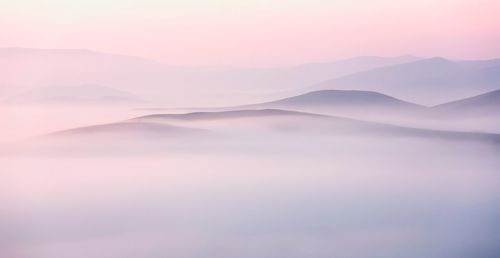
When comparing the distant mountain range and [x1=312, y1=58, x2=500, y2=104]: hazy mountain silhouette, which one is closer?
the distant mountain range

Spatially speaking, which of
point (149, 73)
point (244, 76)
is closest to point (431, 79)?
point (244, 76)

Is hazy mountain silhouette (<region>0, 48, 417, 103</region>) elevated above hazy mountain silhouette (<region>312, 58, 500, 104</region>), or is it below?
above

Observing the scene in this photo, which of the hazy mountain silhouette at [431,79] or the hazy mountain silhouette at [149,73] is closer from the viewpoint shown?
the hazy mountain silhouette at [149,73]

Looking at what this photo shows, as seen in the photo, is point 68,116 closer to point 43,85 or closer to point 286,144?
point 43,85

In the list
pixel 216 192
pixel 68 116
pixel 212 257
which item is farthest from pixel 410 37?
pixel 68 116

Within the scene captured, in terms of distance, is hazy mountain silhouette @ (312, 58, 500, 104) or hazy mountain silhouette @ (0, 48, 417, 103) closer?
hazy mountain silhouette @ (0, 48, 417, 103)

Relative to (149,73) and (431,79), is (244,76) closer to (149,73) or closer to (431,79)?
(149,73)

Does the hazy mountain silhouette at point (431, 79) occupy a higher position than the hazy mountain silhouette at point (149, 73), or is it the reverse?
the hazy mountain silhouette at point (149, 73)

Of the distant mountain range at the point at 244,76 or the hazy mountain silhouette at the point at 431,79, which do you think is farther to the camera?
the hazy mountain silhouette at the point at 431,79
